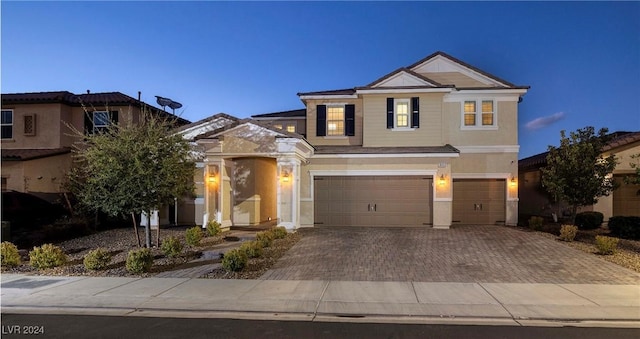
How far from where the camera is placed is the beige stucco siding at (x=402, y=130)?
66.6ft

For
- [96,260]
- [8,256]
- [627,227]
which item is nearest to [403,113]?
[627,227]

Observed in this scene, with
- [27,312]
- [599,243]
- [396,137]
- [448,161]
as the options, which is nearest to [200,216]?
[396,137]

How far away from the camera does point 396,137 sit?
20578mm

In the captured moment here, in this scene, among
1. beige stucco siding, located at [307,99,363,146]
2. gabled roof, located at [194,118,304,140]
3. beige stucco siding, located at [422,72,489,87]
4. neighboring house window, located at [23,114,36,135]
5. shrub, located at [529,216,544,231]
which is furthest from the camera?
neighboring house window, located at [23,114,36,135]

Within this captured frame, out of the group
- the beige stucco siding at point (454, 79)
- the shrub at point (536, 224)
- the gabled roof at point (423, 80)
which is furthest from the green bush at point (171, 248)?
the beige stucco siding at point (454, 79)

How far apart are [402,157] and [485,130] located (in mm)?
4493

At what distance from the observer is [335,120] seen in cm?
2173

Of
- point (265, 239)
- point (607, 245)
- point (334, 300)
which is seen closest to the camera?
point (334, 300)

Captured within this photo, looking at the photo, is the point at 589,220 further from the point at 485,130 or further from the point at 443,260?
the point at 443,260

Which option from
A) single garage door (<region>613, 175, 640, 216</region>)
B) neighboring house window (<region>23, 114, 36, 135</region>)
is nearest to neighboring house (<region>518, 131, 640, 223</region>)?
single garage door (<region>613, 175, 640, 216</region>)

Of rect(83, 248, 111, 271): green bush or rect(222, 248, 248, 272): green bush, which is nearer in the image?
rect(222, 248, 248, 272): green bush

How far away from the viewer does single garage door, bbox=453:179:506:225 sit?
67.6 feet

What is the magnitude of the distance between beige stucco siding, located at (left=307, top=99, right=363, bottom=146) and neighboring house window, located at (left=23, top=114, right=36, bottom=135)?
14314mm

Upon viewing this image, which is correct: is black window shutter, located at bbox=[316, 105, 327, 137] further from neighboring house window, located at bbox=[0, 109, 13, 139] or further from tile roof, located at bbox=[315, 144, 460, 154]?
neighboring house window, located at bbox=[0, 109, 13, 139]
